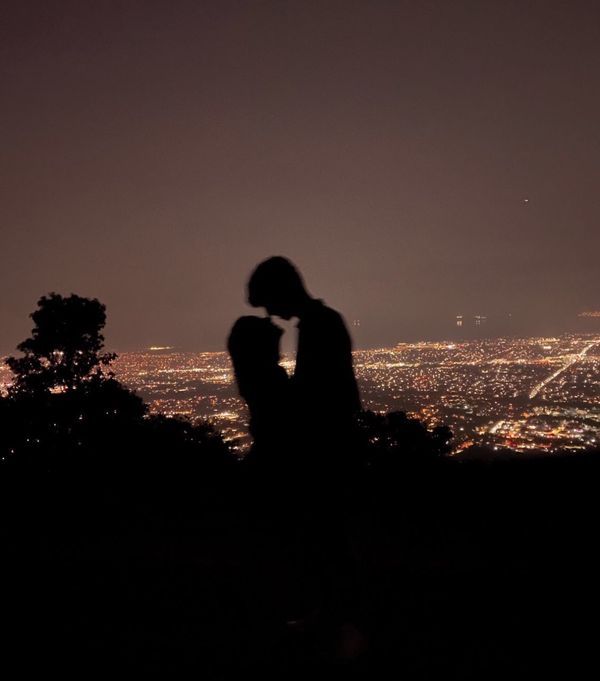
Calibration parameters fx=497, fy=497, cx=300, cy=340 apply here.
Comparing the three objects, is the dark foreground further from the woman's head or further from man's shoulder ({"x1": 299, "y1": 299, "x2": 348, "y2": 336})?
man's shoulder ({"x1": 299, "y1": 299, "x2": 348, "y2": 336})

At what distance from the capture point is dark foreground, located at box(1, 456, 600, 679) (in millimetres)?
2502

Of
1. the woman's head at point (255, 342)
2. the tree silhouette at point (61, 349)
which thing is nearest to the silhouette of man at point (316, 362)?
the woman's head at point (255, 342)

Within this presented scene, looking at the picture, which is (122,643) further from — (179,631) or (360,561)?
(360,561)

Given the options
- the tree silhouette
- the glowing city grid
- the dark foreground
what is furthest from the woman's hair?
the tree silhouette

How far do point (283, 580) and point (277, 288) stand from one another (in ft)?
6.91

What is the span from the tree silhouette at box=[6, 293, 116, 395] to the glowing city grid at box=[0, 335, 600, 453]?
417 cm

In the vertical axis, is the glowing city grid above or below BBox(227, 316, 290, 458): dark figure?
below

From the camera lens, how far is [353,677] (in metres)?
2.28

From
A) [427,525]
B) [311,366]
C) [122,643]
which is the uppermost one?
[311,366]

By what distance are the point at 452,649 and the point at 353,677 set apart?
0.58 meters

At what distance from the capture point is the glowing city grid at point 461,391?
74.1 feet

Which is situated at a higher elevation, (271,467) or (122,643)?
(271,467)

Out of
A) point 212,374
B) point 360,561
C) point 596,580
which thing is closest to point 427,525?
point 360,561

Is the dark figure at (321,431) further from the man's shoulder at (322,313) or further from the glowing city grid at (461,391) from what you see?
the glowing city grid at (461,391)
